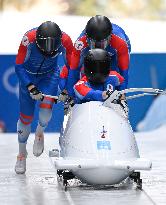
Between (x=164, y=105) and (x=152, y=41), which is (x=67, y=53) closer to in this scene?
(x=164, y=105)

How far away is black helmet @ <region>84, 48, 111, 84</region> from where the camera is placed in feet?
25.1

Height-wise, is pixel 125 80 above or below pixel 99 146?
above

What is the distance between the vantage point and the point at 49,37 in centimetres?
841

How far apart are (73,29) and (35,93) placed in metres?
8.52

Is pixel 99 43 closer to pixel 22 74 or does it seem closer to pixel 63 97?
pixel 63 97

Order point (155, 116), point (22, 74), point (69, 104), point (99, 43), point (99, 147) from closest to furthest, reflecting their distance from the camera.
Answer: point (99, 147) → point (69, 104) → point (99, 43) → point (22, 74) → point (155, 116)

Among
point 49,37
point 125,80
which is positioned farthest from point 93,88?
point 49,37

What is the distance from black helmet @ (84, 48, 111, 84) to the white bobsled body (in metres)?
0.25

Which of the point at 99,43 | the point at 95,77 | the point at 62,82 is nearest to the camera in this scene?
the point at 95,77

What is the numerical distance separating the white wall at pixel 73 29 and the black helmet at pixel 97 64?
795cm

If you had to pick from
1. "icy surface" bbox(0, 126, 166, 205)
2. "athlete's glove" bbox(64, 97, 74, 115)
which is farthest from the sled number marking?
"athlete's glove" bbox(64, 97, 74, 115)

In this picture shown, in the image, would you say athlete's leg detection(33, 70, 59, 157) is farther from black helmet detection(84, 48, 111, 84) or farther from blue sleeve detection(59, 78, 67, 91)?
black helmet detection(84, 48, 111, 84)

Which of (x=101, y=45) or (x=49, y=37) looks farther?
(x=49, y=37)

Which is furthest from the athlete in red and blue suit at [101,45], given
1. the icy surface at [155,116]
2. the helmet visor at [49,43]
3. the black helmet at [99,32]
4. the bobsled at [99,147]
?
the icy surface at [155,116]
